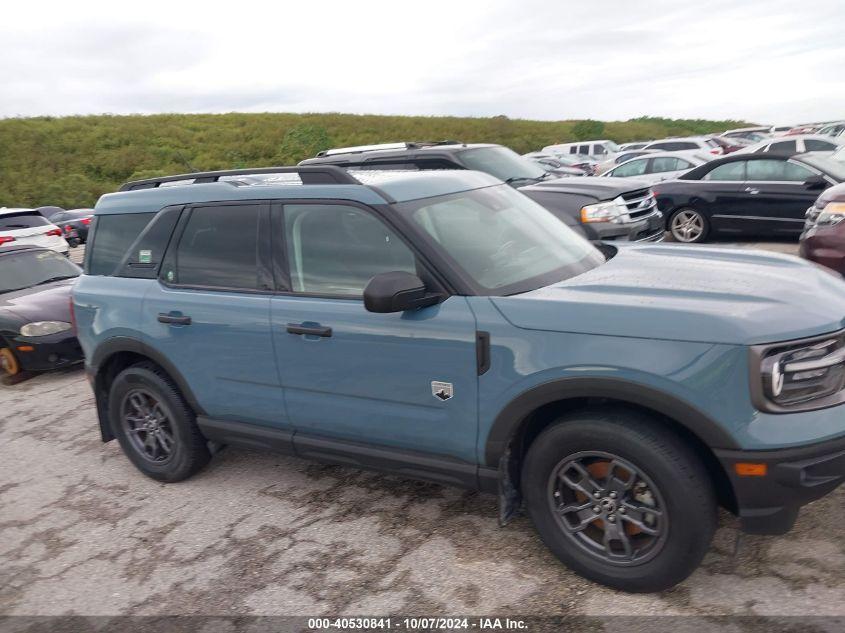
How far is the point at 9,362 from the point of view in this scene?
755 centimetres

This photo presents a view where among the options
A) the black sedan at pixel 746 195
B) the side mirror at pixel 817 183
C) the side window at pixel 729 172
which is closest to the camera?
A: the side mirror at pixel 817 183

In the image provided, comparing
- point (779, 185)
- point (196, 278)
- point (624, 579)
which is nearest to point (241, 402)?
point (196, 278)

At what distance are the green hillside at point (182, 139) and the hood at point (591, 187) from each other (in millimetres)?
26705

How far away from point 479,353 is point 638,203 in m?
5.85

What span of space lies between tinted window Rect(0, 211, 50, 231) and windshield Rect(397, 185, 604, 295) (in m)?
13.4

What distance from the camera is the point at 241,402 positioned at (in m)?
3.99

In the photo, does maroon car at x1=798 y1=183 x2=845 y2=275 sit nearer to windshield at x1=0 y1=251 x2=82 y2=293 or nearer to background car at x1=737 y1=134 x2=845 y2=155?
windshield at x1=0 y1=251 x2=82 y2=293

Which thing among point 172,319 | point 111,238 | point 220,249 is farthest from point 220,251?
point 111,238

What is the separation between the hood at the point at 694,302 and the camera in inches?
104

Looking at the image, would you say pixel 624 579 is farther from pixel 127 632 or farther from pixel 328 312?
pixel 127 632

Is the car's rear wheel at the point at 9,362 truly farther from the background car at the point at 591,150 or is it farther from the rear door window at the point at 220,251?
the background car at the point at 591,150

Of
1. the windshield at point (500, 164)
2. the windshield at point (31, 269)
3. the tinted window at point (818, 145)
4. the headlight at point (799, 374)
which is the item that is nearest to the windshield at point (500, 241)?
the headlight at point (799, 374)

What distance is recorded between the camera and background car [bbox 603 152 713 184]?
1550 centimetres

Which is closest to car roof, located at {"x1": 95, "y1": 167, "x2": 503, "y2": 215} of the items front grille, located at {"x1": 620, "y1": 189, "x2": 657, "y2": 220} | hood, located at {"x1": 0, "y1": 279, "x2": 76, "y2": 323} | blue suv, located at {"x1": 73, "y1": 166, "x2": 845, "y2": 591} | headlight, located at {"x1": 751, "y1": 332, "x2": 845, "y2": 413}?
blue suv, located at {"x1": 73, "y1": 166, "x2": 845, "y2": 591}
